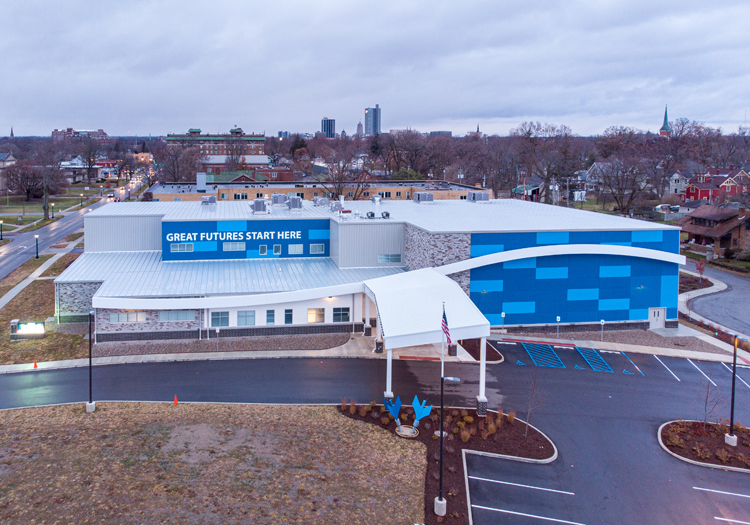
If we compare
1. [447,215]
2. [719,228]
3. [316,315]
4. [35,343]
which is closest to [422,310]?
[316,315]

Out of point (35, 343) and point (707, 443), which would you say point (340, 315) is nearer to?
point (35, 343)

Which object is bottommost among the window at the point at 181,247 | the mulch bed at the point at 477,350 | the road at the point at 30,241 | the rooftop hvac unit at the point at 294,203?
the mulch bed at the point at 477,350

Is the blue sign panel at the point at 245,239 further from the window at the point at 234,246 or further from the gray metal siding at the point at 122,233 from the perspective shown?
the gray metal siding at the point at 122,233

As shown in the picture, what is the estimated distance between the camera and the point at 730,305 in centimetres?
4909

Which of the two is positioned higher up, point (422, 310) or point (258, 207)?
point (258, 207)

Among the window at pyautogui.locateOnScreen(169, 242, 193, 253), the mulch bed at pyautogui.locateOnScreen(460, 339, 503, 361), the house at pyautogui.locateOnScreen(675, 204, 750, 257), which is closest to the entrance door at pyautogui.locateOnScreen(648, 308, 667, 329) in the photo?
the mulch bed at pyautogui.locateOnScreen(460, 339, 503, 361)

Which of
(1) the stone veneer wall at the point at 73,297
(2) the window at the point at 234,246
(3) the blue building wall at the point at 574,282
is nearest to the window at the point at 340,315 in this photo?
(3) the blue building wall at the point at 574,282

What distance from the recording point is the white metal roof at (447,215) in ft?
131

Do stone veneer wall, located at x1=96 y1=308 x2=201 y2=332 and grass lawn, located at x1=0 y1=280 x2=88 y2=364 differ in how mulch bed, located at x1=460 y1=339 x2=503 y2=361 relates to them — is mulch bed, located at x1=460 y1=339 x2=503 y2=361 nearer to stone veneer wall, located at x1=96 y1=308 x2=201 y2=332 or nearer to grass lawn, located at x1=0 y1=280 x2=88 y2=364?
stone veneer wall, located at x1=96 y1=308 x2=201 y2=332

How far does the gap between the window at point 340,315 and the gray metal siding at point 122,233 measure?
57.1 feet

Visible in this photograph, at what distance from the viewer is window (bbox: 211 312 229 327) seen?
1427 inches

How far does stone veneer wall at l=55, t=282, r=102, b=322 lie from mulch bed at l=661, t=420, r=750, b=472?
3400cm

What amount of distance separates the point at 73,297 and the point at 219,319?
10.3m

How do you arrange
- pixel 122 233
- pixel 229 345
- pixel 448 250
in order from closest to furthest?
pixel 229 345 → pixel 448 250 → pixel 122 233
